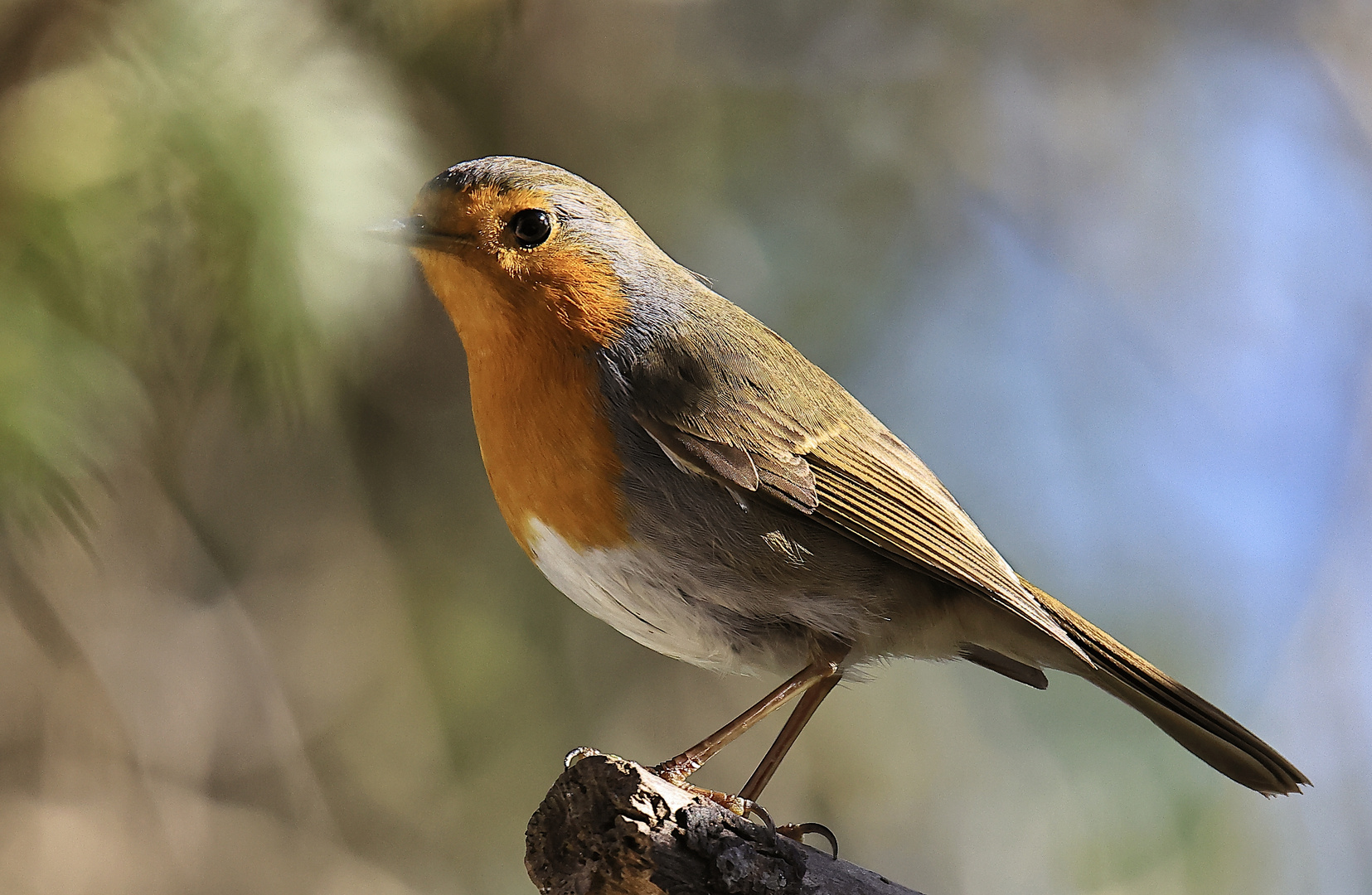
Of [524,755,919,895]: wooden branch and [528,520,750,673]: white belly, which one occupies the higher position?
[528,520,750,673]: white belly

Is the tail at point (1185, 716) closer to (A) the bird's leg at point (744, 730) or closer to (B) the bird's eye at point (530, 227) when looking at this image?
(A) the bird's leg at point (744, 730)

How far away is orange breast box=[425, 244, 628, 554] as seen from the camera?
184cm

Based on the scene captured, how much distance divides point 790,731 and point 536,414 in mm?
734

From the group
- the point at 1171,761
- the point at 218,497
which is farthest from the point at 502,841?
the point at 1171,761

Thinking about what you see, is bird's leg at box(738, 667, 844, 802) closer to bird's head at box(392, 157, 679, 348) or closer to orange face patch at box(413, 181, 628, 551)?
orange face patch at box(413, 181, 628, 551)

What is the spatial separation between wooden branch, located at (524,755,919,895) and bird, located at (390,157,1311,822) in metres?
0.22

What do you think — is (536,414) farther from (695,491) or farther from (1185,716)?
(1185,716)

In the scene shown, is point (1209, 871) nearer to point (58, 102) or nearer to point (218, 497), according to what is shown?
point (218, 497)

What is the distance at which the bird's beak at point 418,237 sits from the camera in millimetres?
1941

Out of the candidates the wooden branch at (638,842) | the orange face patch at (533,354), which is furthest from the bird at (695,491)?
the wooden branch at (638,842)

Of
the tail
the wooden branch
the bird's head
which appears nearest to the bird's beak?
the bird's head

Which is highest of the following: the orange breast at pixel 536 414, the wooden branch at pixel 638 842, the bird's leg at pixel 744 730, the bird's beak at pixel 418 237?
the bird's beak at pixel 418 237

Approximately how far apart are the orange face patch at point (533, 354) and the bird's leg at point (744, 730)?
0.37m

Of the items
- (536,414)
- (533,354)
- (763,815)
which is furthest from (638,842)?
(533,354)
